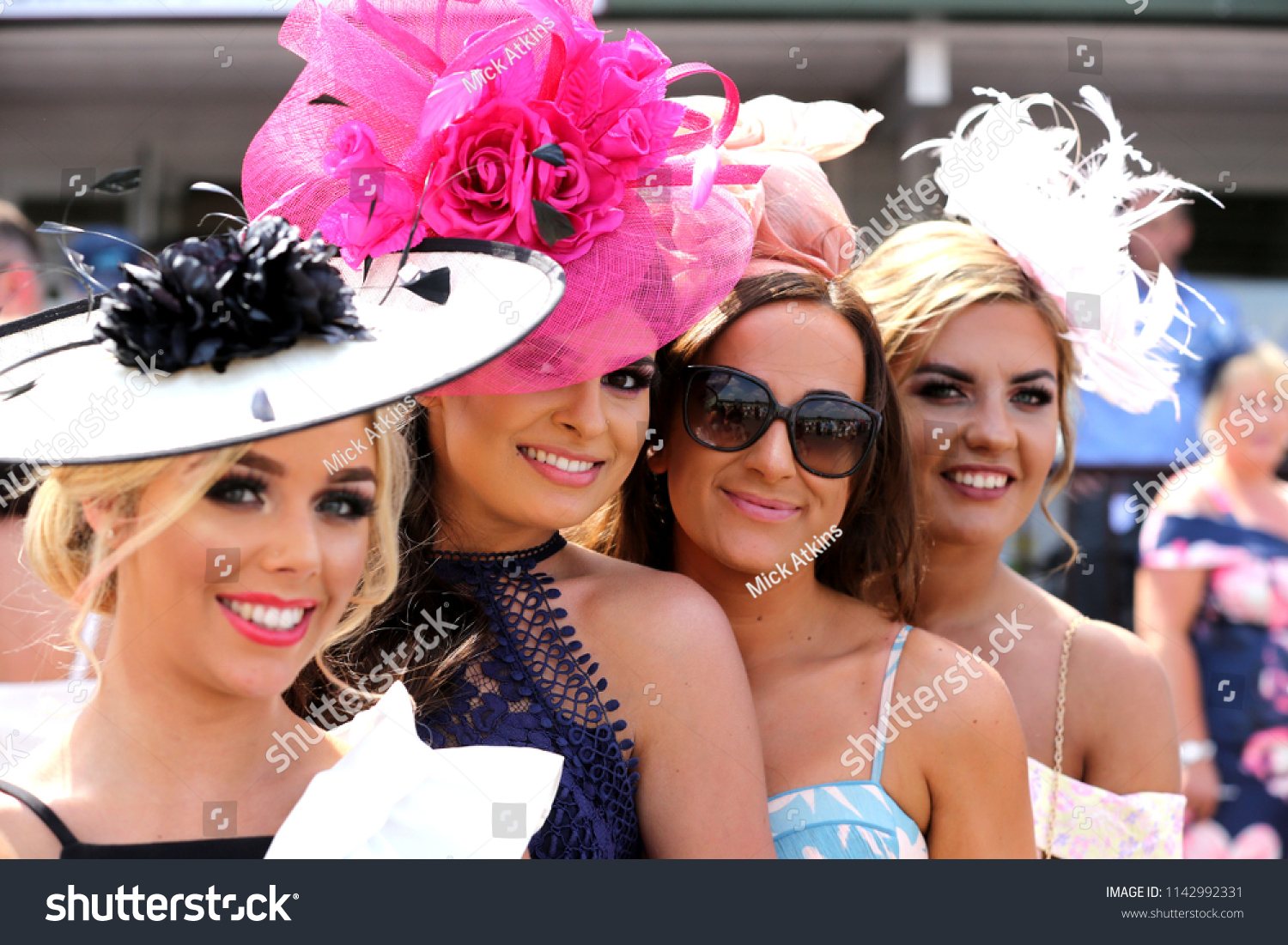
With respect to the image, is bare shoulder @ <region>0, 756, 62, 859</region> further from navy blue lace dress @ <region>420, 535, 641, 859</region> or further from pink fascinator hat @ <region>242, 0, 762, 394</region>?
pink fascinator hat @ <region>242, 0, 762, 394</region>

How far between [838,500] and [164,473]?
1.20 meters

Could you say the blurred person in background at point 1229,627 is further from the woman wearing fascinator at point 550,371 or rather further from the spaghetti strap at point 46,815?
the spaghetti strap at point 46,815

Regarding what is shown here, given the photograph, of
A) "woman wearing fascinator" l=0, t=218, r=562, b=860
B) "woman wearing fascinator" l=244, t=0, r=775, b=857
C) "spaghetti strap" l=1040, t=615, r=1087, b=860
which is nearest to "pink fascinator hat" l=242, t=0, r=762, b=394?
"woman wearing fascinator" l=244, t=0, r=775, b=857

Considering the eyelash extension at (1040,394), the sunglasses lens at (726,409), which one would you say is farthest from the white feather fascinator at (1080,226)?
the sunglasses lens at (726,409)

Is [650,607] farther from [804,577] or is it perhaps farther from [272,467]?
[272,467]

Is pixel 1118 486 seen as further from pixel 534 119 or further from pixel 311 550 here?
pixel 311 550

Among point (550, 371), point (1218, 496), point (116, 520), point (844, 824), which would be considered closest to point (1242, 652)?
point (1218, 496)

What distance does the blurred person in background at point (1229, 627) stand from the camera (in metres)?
3.88

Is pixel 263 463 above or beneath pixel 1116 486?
above

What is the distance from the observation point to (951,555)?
2.58 metres

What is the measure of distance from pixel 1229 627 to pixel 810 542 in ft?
8.10

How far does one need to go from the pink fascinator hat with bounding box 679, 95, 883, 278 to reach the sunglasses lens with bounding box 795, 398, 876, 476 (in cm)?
29

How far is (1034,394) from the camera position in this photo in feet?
8.23

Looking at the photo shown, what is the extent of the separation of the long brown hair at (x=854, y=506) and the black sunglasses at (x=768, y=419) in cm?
6
